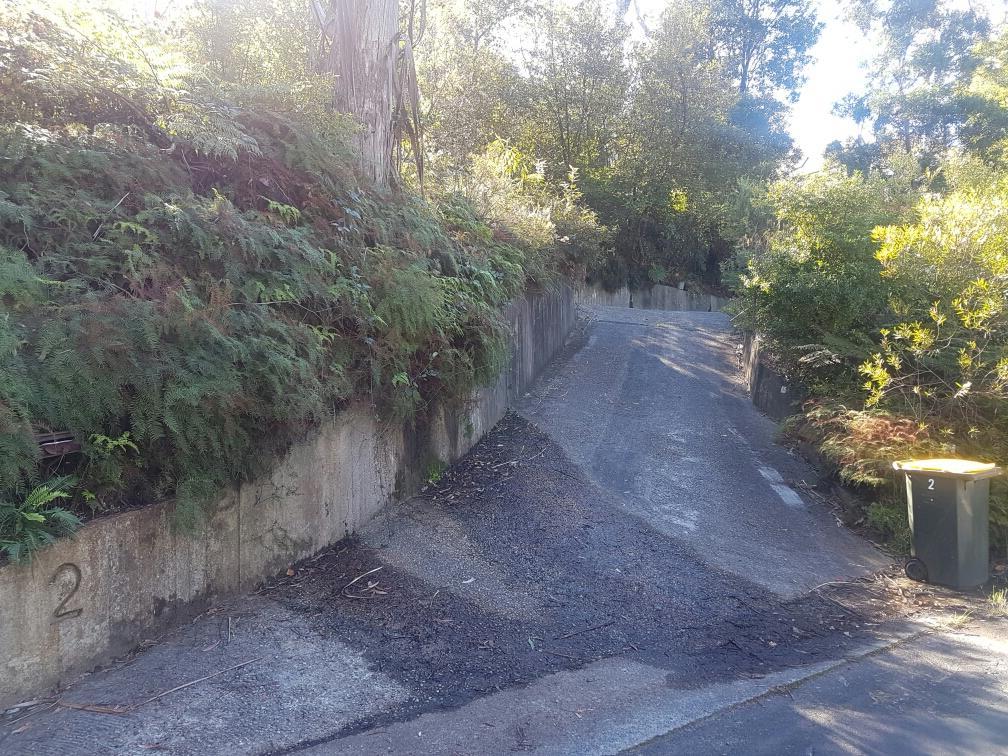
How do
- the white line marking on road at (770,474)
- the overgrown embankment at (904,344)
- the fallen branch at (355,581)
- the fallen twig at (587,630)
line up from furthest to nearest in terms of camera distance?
the white line marking on road at (770,474), the overgrown embankment at (904,344), the fallen branch at (355,581), the fallen twig at (587,630)

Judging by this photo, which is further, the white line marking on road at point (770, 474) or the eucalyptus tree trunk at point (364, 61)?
the white line marking on road at point (770, 474)

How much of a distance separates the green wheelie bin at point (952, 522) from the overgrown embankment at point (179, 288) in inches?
168

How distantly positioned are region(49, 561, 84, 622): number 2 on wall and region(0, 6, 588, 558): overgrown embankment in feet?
0.78

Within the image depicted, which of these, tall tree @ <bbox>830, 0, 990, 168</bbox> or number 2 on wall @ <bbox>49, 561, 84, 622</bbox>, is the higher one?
tall tree @ <bbox>830, 0, 990, 168</bbox>

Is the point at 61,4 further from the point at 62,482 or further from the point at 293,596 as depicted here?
the point at 293,596

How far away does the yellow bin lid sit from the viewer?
6363 millimetres

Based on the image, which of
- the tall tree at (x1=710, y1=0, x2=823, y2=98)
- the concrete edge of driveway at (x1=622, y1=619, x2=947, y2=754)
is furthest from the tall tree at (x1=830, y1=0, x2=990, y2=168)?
the concrete edge of driveway at (x1=622, y1=619, x2=947, y2=754)

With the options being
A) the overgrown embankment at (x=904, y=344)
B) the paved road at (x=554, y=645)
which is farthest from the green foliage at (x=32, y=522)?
the overgrown embankment at (x=904, y=344)

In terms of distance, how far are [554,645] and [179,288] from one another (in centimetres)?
348

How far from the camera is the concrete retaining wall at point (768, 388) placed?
1088 centimetres

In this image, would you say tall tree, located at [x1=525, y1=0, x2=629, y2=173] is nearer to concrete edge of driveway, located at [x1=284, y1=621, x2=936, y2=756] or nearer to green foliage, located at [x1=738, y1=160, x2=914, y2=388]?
green foliage, located at [x1=738, y1=160, x2=914, y2=388]

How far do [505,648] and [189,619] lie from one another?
2081 millimetres

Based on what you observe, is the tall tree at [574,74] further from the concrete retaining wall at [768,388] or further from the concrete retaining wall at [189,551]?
the concrete retaining wall at [189,551]

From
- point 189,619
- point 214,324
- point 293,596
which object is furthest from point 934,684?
point 214,324
